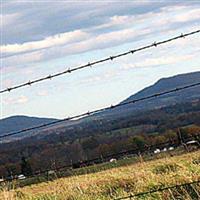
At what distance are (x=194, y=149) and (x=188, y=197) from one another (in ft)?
16.0

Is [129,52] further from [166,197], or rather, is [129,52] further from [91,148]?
[91,148]

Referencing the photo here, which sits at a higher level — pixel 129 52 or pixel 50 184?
pixel 129 52

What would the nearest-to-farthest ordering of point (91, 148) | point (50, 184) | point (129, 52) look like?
1. point (129, 52)
2. point (50, 184)
3. point (91, 148)

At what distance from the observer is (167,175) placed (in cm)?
897

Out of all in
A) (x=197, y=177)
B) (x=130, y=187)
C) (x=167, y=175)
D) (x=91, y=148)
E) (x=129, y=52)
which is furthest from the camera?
(x=91, y=148)

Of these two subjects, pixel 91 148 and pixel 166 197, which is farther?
pixel 91 148

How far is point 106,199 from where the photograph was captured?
845 cm

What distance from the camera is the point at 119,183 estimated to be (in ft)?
35.2

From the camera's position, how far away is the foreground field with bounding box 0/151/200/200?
860 cm

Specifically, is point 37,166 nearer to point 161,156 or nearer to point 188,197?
point 161,156

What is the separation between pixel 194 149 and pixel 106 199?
13.5ft

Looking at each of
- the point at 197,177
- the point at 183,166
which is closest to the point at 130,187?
the point at 183,166

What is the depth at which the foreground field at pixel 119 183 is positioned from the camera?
8.60 meters

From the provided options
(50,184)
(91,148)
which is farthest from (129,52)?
(91,148)
